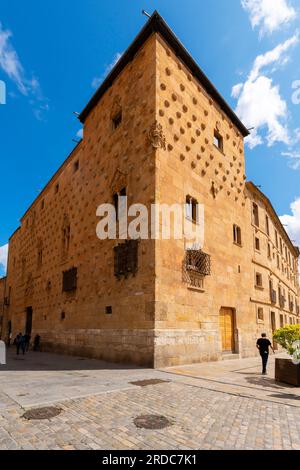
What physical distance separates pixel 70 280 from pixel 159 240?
855 cm

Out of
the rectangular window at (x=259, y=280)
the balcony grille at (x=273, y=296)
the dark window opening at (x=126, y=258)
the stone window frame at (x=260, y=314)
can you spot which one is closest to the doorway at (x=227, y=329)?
the stone window frame at (x=260, y=314)

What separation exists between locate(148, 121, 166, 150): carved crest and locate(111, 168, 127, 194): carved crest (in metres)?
2.22

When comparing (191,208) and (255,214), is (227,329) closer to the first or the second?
(191,208)

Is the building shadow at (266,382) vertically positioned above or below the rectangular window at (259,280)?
below

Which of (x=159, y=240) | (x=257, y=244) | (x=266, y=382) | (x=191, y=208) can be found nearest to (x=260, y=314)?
(x=257, y=244)

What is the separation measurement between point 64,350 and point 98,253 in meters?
6.31

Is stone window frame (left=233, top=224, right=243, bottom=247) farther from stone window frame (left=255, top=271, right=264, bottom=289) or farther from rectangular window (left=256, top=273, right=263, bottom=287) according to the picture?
rectangular window (left=256, top=273, right=263, bottom=287)

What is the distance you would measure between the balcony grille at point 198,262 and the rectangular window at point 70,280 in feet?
24.7

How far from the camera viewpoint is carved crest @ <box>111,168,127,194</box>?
46.6 feet

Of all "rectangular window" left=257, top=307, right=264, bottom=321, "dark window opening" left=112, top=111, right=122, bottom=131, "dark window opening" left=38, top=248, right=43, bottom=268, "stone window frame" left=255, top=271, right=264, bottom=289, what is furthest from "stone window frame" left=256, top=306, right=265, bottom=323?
"dark window opening" left=38, top=248, right=43, bottom=268

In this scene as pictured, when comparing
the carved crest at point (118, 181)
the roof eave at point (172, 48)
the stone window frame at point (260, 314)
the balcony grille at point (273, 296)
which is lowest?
the stone window frame at point (260, 314)

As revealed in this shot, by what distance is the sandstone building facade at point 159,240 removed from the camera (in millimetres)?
11930

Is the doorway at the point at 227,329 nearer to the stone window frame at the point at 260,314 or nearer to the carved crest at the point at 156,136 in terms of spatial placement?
the stone window frame at the point at 260,314
